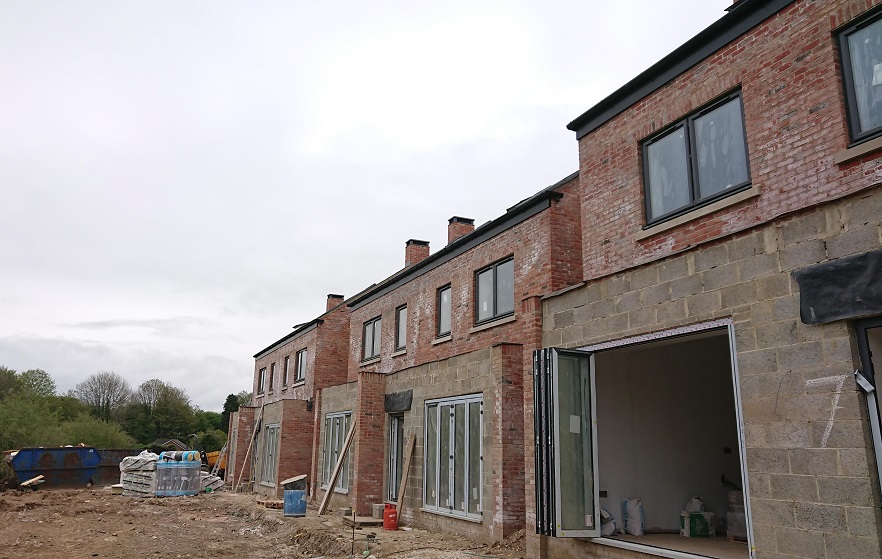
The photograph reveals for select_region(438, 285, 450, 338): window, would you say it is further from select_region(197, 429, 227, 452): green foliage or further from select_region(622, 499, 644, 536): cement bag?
select_region(197, 429, 227, 452): green foliage

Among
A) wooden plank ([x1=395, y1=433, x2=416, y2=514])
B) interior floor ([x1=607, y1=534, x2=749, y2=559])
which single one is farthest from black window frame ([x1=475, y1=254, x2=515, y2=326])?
interior floor ([x1=607, y1=534, x2=749, y2=559])

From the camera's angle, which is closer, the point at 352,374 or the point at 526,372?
the point at 526,372

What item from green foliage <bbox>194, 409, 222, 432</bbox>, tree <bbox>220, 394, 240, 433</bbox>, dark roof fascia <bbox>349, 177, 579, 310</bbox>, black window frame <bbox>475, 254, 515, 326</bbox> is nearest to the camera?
dark roof fascia <bbox>349, 177, 579, 310</bbox>

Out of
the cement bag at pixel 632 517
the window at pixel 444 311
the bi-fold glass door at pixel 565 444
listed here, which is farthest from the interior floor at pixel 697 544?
the window at pixel 444 311

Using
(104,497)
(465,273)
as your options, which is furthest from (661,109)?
(104,497)

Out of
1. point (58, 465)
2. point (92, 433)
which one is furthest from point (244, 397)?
point (58, 465)

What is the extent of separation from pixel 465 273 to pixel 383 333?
5408mm

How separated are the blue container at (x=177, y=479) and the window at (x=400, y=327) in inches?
506

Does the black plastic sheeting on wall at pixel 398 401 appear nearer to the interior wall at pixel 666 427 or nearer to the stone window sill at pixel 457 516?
the stone window sill at pixel 457 516

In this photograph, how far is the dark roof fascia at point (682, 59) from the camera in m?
8.98

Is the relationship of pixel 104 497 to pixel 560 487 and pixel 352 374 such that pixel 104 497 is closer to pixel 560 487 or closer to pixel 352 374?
pixel 352 374

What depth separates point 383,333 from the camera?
68.7ft

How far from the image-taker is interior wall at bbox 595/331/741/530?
32.0 ft

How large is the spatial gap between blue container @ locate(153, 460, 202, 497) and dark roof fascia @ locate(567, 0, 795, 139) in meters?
22.4
